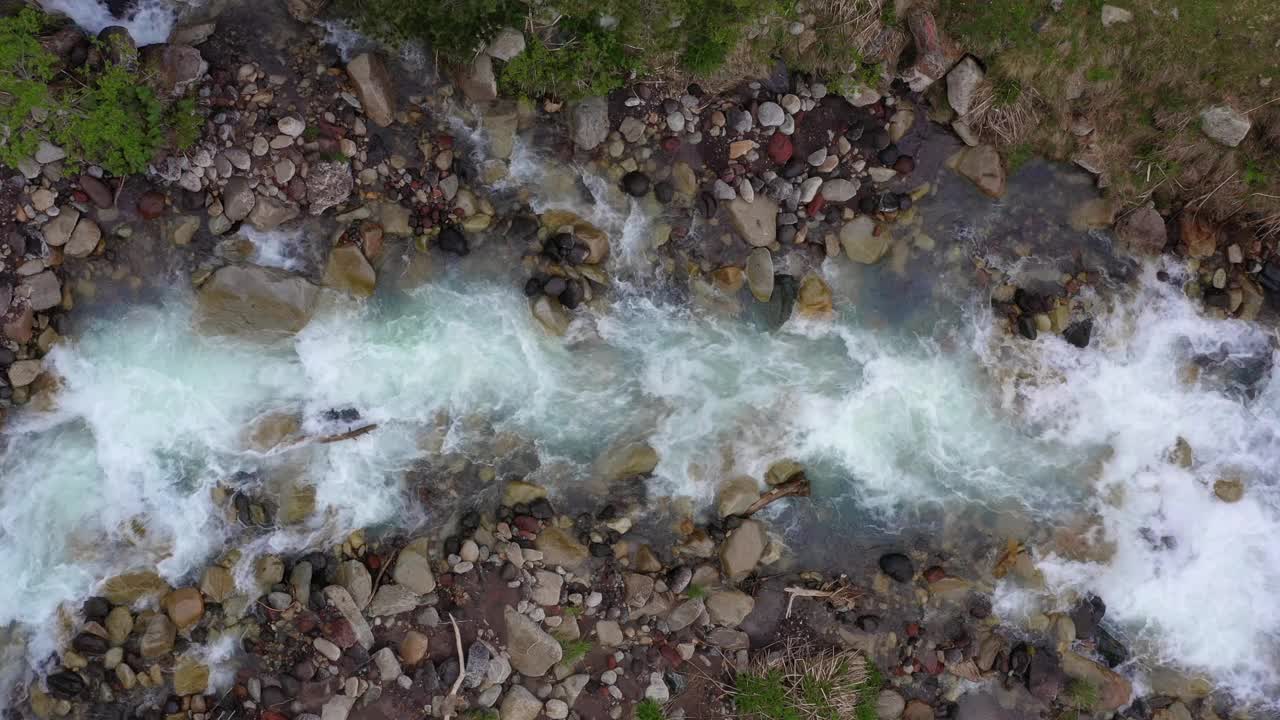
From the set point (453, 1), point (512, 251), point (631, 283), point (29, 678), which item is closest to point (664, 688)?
point (631, 283)

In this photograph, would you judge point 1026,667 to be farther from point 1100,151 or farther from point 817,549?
point 1100,151

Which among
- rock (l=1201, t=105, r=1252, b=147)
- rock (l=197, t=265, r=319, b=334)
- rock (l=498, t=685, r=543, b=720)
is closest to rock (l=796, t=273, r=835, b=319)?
rock (l=1201, t=105, r=1252, b=147)

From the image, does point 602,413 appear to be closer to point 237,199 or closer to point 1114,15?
point 237,199

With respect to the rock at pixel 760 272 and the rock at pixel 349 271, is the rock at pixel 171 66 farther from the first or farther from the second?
the rock at pixel 760 272

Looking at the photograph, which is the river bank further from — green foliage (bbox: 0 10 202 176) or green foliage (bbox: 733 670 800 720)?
green foliage (bbox: 0 10 202 176)

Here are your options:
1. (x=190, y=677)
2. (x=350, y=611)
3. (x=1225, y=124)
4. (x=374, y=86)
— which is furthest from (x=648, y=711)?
(x=1225, y=124)

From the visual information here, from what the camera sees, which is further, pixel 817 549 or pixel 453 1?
pixel 817 549
